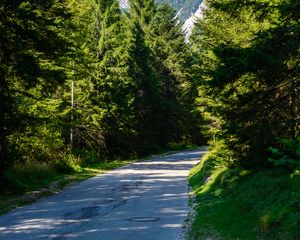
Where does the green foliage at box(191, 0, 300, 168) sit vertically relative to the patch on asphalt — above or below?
above

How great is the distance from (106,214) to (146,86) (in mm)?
34762

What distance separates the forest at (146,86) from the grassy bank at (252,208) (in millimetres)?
189

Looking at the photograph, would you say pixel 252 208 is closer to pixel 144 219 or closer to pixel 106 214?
pixel 144 219

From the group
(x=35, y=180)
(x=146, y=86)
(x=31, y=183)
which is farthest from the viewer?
(x=146, y=86)

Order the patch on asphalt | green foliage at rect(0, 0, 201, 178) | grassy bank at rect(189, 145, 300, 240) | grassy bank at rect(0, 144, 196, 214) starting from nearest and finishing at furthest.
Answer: grassy bank at rect(189, 145, 300, 240) → the patch on asphalt → grassy bank at rect(0, 144, 196, 214) → green foliage at rect(0, 0, 201, 178)

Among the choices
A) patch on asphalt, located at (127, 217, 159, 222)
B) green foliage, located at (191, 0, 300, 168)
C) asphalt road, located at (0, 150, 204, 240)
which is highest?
green foliage, located at (191, 0, 300, 168)

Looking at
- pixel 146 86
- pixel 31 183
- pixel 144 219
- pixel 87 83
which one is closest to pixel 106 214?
pixel 144 219


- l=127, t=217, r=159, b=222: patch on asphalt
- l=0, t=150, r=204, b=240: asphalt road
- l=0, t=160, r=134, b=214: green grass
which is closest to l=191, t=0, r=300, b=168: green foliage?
l=0, t=150, r=204, b=240: asphalt road

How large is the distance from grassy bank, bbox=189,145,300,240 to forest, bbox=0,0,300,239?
189 mm

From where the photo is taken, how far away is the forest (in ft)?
36.1

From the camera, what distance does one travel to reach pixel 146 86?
4766cm

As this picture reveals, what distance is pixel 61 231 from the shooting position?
11.1 meters

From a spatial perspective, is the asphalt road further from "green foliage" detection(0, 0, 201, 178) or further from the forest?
"green foliage" detection(0, 0, 201, 178)

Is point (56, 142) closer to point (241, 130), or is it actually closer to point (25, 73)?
point (25, 73)
